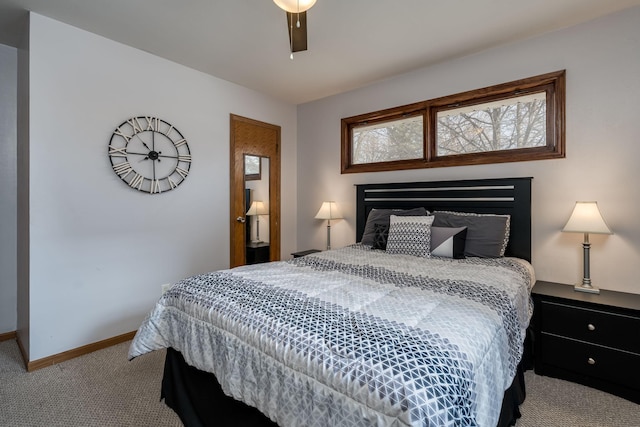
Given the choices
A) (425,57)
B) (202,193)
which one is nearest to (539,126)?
(425,57)

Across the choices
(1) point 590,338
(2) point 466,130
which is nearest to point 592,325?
(1) point 590,338

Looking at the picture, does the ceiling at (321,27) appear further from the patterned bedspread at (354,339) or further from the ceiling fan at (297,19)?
the patterned bedspread at (354,339)

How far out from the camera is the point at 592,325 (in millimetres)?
2033

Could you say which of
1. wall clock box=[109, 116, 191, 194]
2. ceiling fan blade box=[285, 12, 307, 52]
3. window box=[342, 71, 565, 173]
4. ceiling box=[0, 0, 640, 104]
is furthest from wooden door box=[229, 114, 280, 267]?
ceiling fan blade box=[285, 12, 307, 52]

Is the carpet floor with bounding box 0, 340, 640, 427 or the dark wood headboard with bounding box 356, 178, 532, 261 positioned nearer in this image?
the carpet floor with bounding box 0, 340, 640, 427

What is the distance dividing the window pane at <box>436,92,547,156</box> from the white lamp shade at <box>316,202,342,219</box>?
4.35 feet

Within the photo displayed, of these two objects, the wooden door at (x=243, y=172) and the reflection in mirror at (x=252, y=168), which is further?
the reflection in mirror at (x=252, y=168)

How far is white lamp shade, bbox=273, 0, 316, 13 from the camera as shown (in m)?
1.54

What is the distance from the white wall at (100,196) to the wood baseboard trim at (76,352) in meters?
0.04

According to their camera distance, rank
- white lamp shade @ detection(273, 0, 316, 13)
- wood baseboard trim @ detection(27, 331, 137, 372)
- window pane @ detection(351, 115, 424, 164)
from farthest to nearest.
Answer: window pane @ detection(351, 115, 424, 164), wood baseboard trim @ detection(27, 331, 137, 372), white lamp shade @ detection(273, 0, 316, 13)

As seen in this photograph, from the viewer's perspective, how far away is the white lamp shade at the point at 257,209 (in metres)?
3.90

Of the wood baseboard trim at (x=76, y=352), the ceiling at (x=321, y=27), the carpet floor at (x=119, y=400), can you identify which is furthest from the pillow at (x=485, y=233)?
the wood baseboard trim at (x=76, y=352)

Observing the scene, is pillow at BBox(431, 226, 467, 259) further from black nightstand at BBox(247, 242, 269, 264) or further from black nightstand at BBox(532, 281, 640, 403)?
black nightstand at BBox(247, 242, 269, 264)

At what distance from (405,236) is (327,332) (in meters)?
1.76
